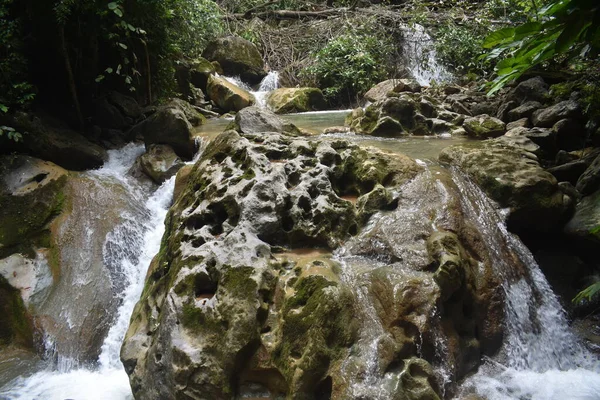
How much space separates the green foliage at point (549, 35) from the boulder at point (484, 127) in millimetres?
6994

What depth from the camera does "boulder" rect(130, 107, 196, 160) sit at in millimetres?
7707

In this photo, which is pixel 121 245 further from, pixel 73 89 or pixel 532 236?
pixel 532 236

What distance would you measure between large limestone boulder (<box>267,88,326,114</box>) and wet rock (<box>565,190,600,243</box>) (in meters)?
8.67

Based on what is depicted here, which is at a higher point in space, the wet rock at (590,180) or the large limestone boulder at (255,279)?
the wet rock at (590,180)

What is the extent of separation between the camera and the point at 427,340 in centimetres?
349

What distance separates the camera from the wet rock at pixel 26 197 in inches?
227

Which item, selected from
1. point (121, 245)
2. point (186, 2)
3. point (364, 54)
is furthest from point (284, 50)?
point (121, 245)

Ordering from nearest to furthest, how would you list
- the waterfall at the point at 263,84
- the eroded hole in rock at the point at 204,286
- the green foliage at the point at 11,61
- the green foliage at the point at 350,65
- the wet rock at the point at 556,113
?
the eroded hole in rock at the point at 204,286, the green foliage at the point at 11,61, the wet rock at the point at 556,113, the green foliage at the point at 350,65, the waterfall at the point at 263,84

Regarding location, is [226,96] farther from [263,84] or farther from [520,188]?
[520,188]

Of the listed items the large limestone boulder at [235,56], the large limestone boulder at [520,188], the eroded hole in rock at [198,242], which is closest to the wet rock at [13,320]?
the eroded hole in rock at [198,242]

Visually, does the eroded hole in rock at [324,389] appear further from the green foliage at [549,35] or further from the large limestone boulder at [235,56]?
the large limestone boulder at [235,56]

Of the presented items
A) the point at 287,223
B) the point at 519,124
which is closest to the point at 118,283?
the point at 287,223

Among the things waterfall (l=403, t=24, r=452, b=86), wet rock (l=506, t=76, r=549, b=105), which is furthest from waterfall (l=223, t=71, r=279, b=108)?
wet rock (l=506, t=76, r=549, b=105)

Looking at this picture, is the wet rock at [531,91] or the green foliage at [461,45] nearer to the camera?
the wet rock at [531,91]
